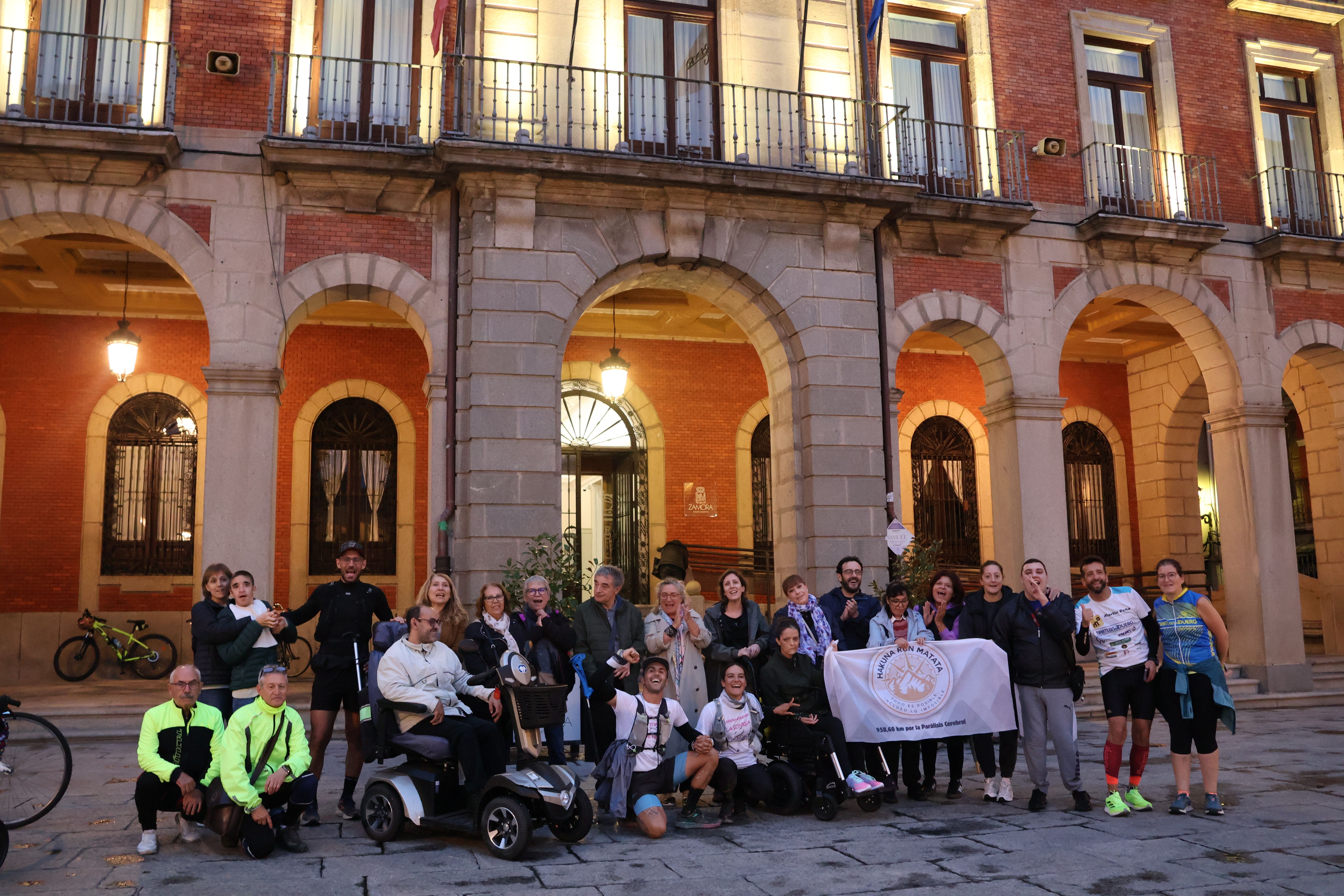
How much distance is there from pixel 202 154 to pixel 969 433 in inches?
497

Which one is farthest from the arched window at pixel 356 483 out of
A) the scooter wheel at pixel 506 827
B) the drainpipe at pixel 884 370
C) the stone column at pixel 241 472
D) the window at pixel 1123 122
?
the window at pixel 1123 122

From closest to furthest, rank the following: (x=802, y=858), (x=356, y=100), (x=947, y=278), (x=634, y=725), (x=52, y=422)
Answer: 1. (x=802, y=858)
2. (x=634, y=725)
3. (x=356, y=100)
4. (x=947, y=278)
5. (x=52, y=422)

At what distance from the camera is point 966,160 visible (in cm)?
1345

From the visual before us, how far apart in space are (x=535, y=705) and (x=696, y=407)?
11054mm

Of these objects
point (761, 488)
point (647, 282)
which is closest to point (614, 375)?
point (647, 282)

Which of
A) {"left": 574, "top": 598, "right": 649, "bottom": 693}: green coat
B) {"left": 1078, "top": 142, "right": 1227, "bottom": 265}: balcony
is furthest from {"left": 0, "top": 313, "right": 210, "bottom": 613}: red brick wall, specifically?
{"left": 1078, "top": 142, "right": 1227, "bottom": 265}: balcony

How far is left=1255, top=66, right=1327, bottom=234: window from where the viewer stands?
14914mm

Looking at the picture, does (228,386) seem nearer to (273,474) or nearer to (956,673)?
(273,474)

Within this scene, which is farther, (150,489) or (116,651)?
(150,489)

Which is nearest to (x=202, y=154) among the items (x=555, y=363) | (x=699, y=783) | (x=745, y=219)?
(x=555, y=363)

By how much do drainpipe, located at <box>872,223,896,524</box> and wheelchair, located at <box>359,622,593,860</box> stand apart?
21.9ft

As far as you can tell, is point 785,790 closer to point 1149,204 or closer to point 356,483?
point 356,483

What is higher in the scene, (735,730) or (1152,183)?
(1152,183)

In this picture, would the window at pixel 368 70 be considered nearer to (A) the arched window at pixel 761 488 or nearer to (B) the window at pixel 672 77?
(B) the window at pixel 672 77
